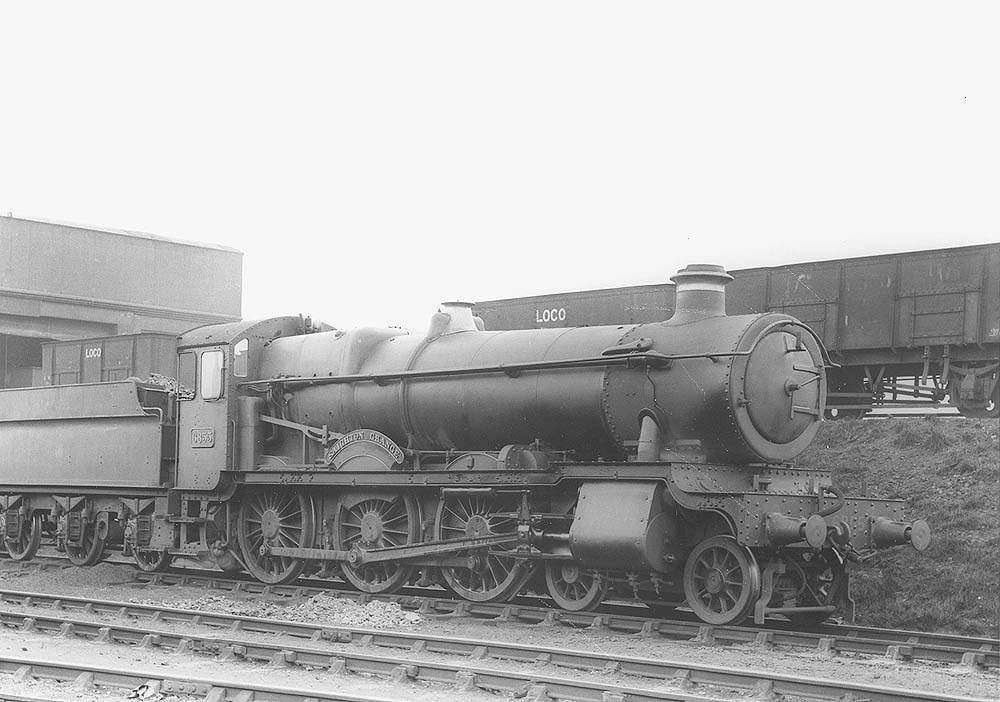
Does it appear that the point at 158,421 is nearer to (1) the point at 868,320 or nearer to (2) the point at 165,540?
(2) the point at 165,540

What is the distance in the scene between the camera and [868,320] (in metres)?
16.1

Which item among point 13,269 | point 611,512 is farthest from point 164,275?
point 611,512

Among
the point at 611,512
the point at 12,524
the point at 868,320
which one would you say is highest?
the point at 868,320

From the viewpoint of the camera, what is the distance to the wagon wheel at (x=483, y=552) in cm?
1144

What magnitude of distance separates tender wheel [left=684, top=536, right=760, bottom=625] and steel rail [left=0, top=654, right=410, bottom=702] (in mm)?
3840

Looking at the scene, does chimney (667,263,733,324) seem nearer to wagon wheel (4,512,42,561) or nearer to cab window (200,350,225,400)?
cab window (200,350,225,400)

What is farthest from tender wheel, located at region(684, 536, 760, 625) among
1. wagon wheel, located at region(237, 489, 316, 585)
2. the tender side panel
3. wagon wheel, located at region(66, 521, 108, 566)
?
wagon wheel, located at region(66, 521, 108, 566)

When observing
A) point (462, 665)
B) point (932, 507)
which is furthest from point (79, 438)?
point (932, 507)

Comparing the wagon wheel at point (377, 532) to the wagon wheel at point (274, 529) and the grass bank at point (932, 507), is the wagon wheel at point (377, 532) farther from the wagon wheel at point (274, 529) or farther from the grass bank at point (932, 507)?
the grass bank at point (932, 507)

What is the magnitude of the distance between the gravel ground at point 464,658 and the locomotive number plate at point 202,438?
6.50ft

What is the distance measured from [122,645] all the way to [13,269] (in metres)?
22.5

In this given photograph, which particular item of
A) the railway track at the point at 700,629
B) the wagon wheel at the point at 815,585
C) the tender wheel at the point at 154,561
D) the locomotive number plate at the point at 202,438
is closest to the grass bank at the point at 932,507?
the wagon wheel at the point at 815,585

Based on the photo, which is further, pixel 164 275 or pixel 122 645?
pixel 164 275

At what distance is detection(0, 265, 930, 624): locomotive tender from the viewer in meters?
10.2
